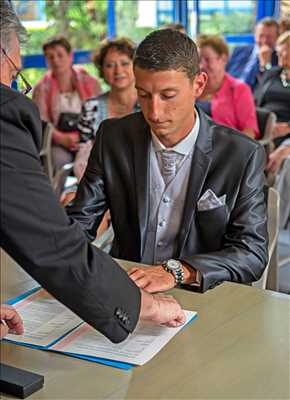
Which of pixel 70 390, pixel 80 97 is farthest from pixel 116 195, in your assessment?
pixel 80 97

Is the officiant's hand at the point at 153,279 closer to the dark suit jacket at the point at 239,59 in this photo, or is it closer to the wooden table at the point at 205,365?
the wooden table at the point at 205,365

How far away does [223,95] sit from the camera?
5.16 meters

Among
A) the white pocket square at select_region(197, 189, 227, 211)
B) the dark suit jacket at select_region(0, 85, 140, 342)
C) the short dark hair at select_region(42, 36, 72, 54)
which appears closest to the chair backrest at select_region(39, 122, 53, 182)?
the short dark hair at select_region(42, 36, 72, 54)

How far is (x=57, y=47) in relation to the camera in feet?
19.3

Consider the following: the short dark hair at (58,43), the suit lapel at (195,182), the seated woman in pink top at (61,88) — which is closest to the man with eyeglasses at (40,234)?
the suit lapel at (195,182)

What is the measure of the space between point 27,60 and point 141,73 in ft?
16.8

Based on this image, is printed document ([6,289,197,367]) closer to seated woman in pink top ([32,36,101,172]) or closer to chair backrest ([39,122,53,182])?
chair backrest ([39,122,53,182])

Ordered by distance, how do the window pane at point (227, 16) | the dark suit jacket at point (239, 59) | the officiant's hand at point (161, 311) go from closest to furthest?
the officiant's hand at point (161, 311) < the dark suit jacket at point (239, 59) < the window pane at point (227, 16)

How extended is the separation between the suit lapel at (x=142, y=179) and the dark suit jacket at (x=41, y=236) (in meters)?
0.88

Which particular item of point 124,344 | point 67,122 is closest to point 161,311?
point 124,344

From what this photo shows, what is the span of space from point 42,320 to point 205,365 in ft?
1.53

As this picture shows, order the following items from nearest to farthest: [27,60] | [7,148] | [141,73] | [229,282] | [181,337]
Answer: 1. [7,148]
2. [181,337]
3. [229,282]
4. [141,73]
5. [27,60]

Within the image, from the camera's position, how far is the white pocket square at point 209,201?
223 cm

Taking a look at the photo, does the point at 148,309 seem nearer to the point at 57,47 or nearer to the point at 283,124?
the point at 283,124
